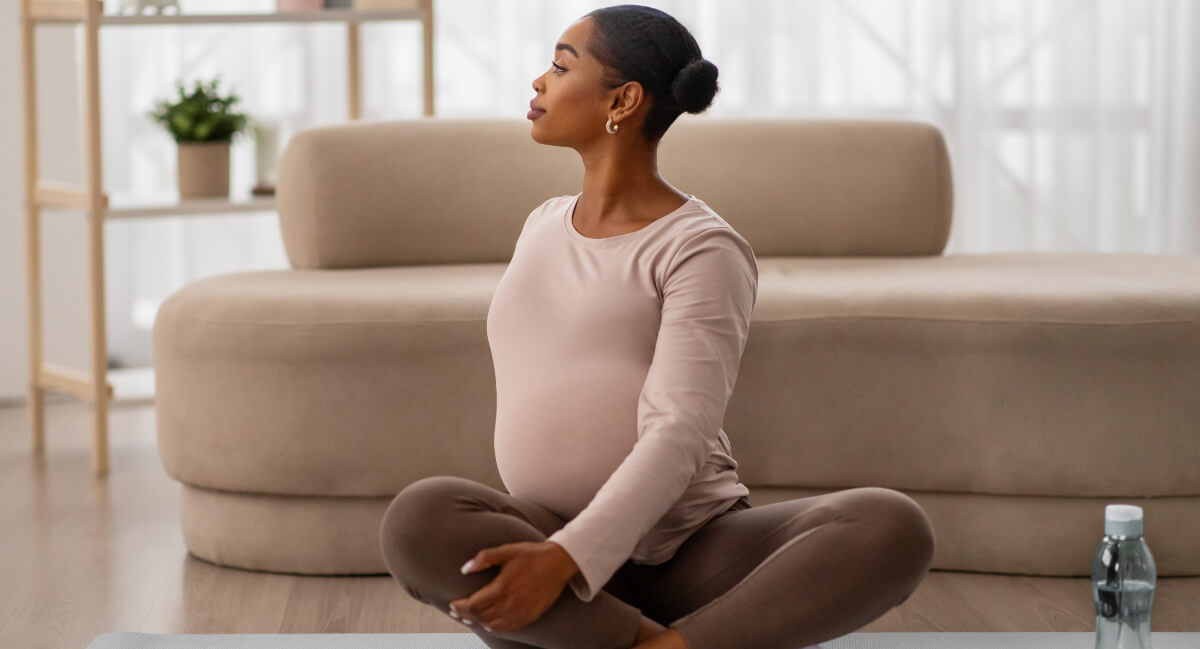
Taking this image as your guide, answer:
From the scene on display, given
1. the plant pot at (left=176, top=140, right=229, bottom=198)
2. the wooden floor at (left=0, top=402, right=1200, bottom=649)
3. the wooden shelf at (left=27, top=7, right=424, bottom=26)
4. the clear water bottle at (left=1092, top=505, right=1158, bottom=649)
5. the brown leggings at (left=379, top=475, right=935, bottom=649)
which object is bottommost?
the wooden floor at (left=0, top=402, right=1200, bottom=649)

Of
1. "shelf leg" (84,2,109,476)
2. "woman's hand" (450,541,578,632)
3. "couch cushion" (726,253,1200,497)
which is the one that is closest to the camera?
"woman's hand" (450,541,578,632)

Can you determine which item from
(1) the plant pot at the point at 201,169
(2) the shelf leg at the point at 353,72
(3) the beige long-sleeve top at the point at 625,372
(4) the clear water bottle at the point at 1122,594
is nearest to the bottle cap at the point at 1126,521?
(4) the clear water bottle at the point at 1122,594

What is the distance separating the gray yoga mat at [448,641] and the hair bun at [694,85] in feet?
2.63

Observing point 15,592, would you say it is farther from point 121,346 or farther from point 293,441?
point 121,346

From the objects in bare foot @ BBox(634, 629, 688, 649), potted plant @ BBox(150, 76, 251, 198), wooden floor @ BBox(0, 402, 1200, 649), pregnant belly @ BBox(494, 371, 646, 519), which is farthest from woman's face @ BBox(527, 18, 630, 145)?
potted plant @ BBox(150, 76, 251, 198)

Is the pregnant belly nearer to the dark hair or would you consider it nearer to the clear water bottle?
Answer: the dark hair

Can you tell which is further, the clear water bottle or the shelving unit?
the shelving unit

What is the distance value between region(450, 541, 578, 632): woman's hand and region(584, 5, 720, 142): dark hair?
0.52m

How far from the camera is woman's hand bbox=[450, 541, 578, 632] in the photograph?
4.26ft

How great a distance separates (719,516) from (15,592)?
1233 mm

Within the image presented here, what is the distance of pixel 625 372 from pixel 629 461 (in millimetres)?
142

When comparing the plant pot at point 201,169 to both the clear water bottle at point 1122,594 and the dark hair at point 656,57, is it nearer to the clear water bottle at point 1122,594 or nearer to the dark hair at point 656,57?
the dark hair at point 656,57

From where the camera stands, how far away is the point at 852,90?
13.1 feet

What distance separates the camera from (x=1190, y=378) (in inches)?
82.6
